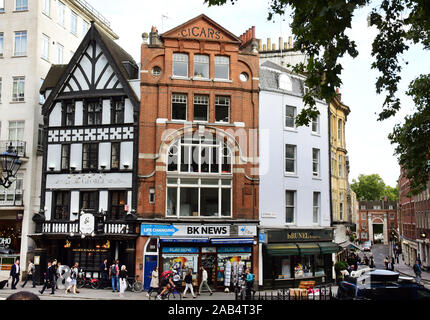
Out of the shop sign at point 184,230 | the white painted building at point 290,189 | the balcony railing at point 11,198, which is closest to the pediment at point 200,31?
the white painted building at point 290,189

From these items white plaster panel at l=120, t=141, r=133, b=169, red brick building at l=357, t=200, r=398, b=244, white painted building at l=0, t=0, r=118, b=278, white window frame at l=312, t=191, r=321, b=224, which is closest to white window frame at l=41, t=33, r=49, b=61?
white painted building at l=0, t=0, r=118, b=278

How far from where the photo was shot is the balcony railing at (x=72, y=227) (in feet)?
84.4

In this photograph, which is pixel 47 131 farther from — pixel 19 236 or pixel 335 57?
pixel 335 57

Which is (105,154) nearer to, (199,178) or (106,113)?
(106,113)

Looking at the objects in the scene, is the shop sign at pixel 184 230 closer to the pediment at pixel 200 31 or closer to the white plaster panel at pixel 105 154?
the white plaster panel at pixel 105 154

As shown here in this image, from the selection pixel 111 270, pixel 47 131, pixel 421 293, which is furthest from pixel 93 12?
pixel 421 293

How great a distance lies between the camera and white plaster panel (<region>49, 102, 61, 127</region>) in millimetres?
28125

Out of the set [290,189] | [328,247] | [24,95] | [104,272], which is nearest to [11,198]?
[24,95]

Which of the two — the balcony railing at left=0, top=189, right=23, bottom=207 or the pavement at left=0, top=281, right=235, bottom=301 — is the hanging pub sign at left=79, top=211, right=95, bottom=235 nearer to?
the pavement at left=0, top=281, right=235, bottom=301

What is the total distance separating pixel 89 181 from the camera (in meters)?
27.0

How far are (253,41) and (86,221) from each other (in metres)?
16.4

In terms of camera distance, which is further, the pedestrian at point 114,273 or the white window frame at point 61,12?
the white window frame at point 61,12

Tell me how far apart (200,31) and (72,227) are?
15.2 meters

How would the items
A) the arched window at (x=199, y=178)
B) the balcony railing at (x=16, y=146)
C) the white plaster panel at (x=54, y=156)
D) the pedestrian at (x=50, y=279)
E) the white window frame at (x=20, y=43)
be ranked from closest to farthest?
the pedestrian at (x=50, y=279) < the arched window at (x=199, y=178) < the white plaster panel at (x=54, y=156) < the balcony railing at (x=16, y=146) < the white window frame at (x=20, y=43)
